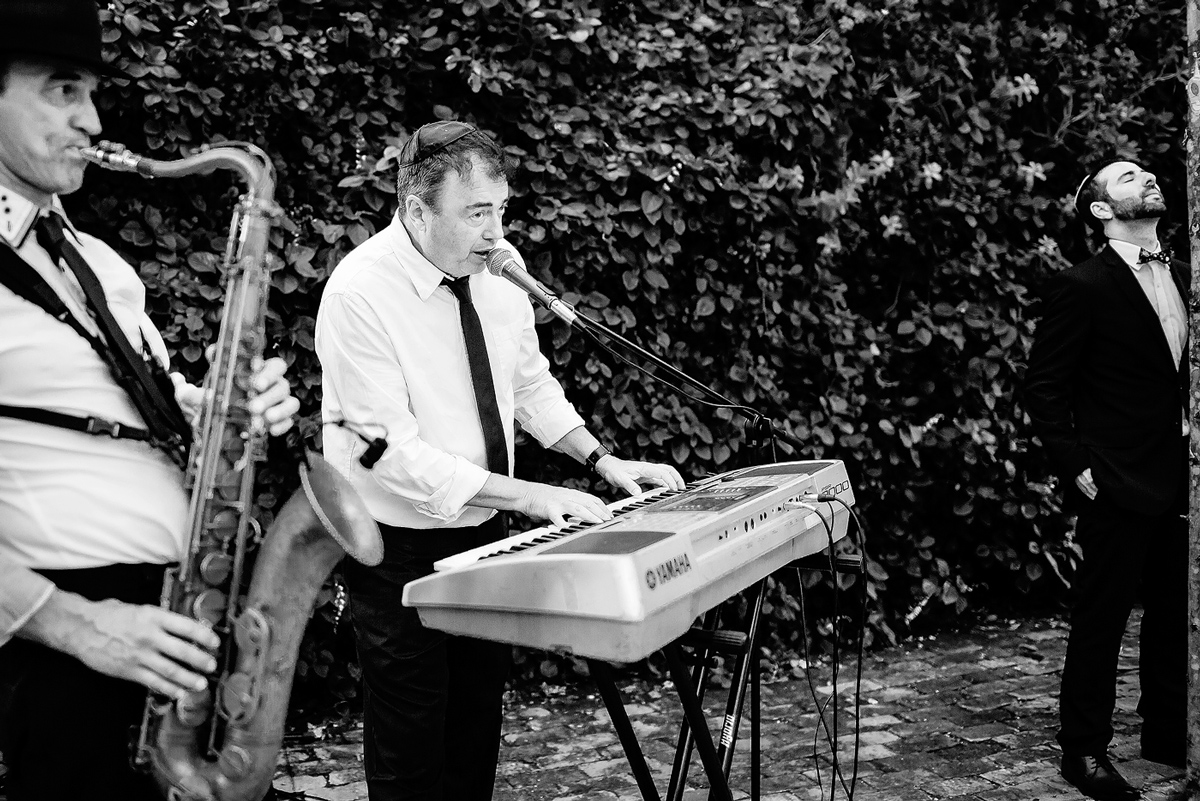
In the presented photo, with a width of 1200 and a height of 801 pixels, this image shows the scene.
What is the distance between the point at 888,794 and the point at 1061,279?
6.33 feet

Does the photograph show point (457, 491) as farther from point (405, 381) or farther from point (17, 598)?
point (17, 598)

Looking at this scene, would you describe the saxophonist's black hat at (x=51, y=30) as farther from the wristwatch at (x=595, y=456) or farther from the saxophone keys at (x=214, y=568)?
the wristwatch at (x=595, y=456)

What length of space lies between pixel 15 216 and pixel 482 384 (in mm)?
1242

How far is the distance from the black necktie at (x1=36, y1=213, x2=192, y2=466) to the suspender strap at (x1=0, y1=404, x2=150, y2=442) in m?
0.05

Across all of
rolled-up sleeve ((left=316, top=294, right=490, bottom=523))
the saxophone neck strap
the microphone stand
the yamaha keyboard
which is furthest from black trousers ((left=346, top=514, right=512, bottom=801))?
the saxophone neck strap

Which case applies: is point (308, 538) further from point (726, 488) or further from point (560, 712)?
point (560, 712)

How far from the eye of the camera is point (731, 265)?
495cm

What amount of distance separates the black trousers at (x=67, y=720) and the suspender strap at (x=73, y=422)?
0.72 feet

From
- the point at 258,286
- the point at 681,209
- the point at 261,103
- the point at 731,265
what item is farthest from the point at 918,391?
the point at 258,286

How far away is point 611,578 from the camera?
185 centimetres

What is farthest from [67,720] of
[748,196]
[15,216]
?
[748,196]

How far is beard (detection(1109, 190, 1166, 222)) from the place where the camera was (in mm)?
3994

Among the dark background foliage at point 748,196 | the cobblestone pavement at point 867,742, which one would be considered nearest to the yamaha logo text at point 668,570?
the cobblestone pavement at point 867,742

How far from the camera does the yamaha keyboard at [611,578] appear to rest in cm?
186
